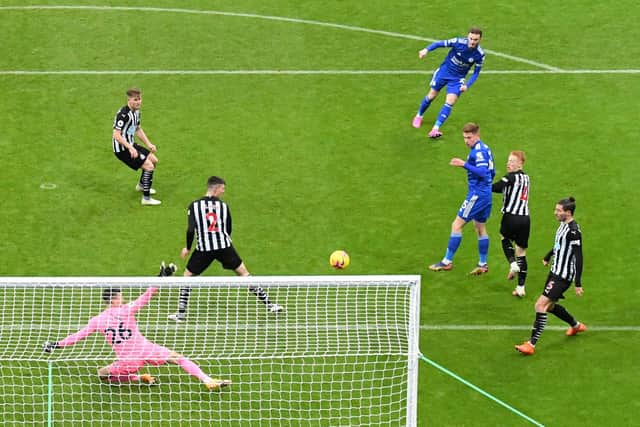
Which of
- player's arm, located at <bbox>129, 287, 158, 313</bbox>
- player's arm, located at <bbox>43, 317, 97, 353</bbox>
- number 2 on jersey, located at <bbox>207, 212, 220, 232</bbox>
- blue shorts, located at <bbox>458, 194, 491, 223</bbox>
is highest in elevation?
blue shorts, located at <bbox>458, 194, 491, 223</bbox>

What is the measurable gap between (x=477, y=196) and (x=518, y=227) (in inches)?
26.3

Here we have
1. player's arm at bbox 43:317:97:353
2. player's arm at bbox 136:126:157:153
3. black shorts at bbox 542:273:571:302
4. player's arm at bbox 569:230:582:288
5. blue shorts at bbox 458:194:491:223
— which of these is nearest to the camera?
player's arm at bbox 43:317:97:353

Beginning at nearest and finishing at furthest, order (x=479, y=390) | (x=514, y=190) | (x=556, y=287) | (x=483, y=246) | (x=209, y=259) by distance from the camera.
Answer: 1. (x=479, y=390)
2. (x=556, y=287)
3. (x=209, y=259)
4. (x=514, y=190)
5. (x=483, y=246)

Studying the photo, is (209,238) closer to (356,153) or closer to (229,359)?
(229,359)

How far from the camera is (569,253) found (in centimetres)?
1434

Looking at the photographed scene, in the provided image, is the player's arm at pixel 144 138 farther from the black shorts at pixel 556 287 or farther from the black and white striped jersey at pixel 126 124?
the black shorts at pixel 556 287

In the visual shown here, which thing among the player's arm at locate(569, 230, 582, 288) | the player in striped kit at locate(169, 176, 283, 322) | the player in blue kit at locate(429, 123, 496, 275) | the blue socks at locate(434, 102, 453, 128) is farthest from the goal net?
the blue socks at locate(434, 102, 453, 128)

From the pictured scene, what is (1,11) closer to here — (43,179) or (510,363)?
(43,179)

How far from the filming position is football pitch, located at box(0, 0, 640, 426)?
14.9 meters

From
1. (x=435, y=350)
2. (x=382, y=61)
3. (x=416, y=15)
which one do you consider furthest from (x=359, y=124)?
(x=435, y=350)

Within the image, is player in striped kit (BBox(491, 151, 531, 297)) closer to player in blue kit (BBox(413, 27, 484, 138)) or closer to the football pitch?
the football pitch

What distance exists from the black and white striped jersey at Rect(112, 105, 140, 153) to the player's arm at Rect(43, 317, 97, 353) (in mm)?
4318

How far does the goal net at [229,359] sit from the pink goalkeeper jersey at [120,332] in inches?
10.5

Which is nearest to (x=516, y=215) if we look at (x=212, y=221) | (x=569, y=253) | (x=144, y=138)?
(x=569, y=253)
